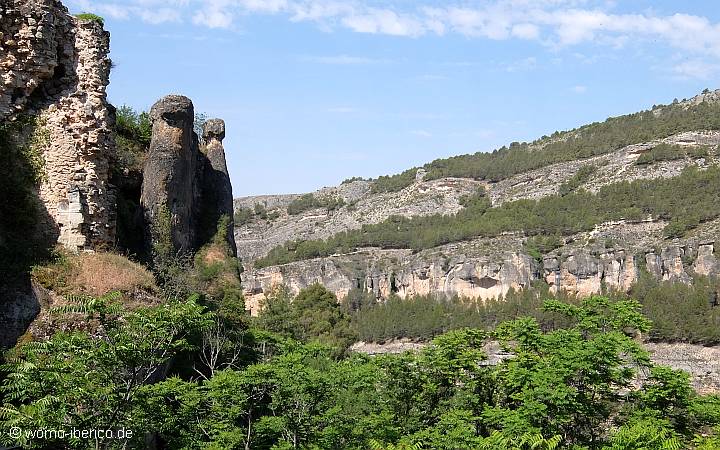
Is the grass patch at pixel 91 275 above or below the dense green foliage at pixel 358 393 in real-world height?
above

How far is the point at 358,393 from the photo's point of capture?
2197 cm

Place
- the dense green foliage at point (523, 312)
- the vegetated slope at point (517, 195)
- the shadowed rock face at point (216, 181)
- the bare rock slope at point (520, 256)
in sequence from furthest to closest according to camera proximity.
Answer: the vegetated slope at point (517, 195), the bare rock slope at point (520, 256), the dense green foliage at point (523, 312), the shadowed rock face at point (216, 181)

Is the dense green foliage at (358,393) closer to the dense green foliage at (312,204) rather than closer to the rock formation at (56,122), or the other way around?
the rock formation at (56,122)

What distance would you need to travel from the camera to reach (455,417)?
18969 millimetres

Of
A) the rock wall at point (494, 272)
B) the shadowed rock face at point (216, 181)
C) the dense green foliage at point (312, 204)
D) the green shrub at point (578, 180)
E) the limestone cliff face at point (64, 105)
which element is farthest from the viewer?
the dense green foliage at point (312, 204)

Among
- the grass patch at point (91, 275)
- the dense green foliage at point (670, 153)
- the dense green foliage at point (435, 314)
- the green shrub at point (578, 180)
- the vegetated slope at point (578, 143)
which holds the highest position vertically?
the vegetated slope at point (578, 143)

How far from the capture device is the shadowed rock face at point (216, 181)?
31.9 meters

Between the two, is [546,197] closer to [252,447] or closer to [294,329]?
[294,329]

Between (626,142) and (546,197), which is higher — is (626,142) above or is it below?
above

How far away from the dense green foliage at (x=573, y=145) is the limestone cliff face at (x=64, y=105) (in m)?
113

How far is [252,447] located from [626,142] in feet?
392

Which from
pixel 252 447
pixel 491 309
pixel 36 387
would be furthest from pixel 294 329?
pixel 491 309

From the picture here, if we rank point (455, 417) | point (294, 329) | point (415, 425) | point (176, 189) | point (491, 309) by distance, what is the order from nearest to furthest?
point (455, 417), point (415, 425), point (176, 189), point (294, 329), point (491, 309)

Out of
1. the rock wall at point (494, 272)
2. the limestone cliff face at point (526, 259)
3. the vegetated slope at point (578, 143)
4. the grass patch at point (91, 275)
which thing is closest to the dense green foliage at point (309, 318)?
the grass patch at point (91, 275)
